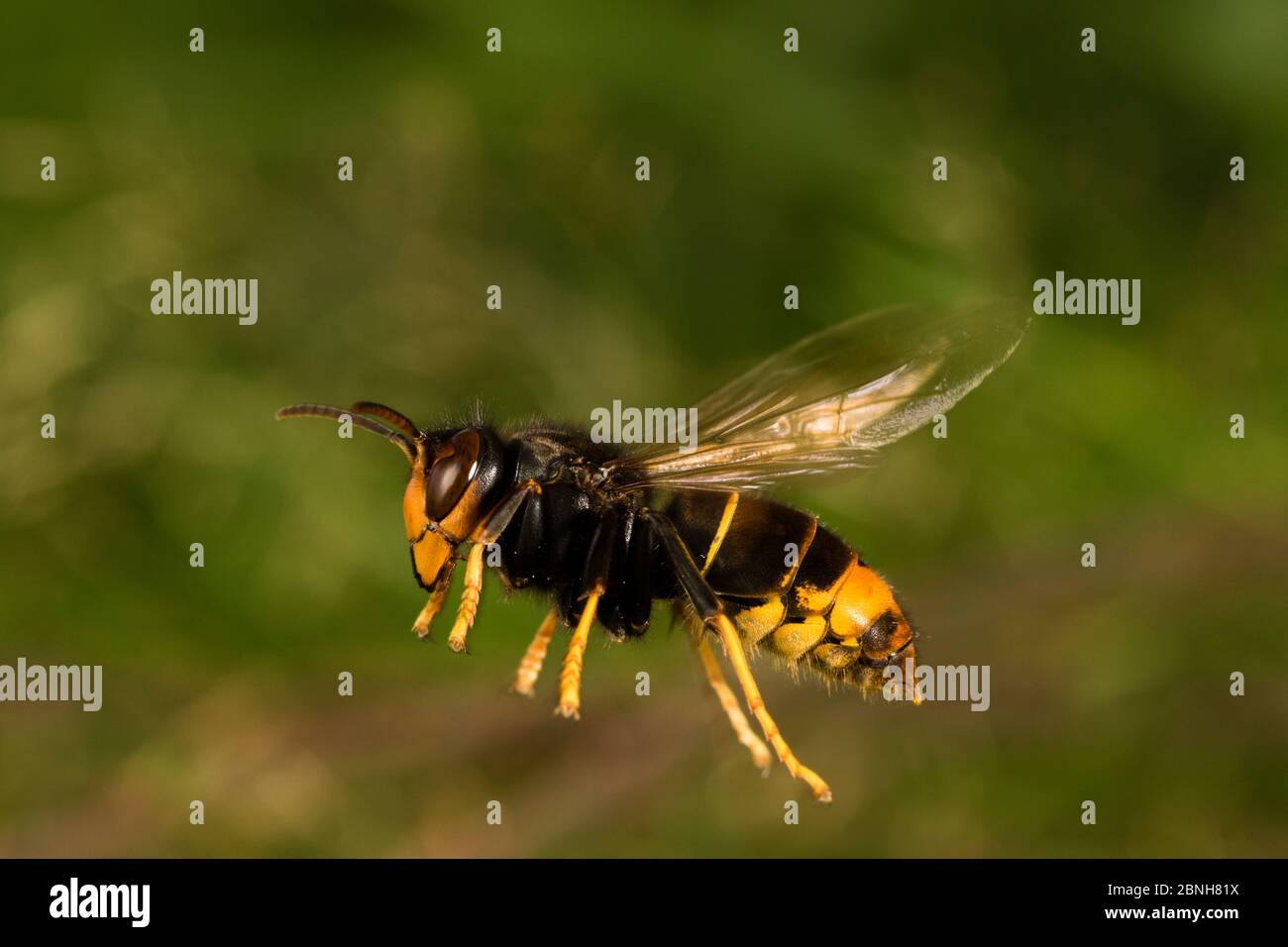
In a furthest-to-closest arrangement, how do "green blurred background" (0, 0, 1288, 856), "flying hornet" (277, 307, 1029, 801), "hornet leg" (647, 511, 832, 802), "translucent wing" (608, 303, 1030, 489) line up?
"green blurred background" (0, 0, 1288, 856), "translucent wing" (608, 303, 1030, 489), "flying hornet" (277, 307, 1029, 801), "hornet leg" (647, 511, 832, 802)

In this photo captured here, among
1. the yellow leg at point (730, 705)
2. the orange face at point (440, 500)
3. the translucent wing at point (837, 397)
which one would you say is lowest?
the yellow leg at point (730, 705)

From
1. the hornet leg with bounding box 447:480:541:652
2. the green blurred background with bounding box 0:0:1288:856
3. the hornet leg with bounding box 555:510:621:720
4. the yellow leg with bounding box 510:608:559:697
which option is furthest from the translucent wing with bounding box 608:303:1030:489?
the green blurred background with bounding box 0:0:1288:856

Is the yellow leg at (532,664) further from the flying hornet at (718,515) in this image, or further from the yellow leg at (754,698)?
the yellow leg at (754,698)

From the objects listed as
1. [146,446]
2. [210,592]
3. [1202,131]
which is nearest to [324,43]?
[146,446]

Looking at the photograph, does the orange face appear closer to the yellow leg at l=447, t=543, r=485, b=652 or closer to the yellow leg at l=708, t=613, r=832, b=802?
the yellow leg at l=447, t=543, r=485, b=652

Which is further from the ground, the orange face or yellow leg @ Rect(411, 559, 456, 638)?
the orange face

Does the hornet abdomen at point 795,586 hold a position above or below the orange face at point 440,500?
below

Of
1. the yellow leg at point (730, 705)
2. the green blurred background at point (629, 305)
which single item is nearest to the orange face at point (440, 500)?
the yellow leg at point (730, 705)

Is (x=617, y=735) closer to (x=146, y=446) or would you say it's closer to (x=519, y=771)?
(x=519, y=771)
